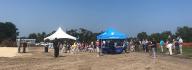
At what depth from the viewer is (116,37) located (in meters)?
42.2

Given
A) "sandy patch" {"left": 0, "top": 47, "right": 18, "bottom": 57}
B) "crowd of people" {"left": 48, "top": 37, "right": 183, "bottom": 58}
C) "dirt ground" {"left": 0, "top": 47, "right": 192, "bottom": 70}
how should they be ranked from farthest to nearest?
"sandy patch" {"left": 0, "top": 47, "right": 18, "bottom": 57}, "crowd of people" {"left": 48, "top": 37, "right": 183, "bottom": 58}, "dirt ground" {"left": 0, "top": 47, "right": 192, "bottom": 70}

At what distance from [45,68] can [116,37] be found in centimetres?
2074

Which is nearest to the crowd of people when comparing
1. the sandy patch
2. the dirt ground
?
the dirt ground

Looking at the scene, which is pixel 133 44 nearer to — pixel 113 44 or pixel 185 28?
pixel 113 44

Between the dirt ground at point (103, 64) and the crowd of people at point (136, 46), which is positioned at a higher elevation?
the crowd of people at point (136, 46)

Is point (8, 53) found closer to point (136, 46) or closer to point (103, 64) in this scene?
point (136, 46)

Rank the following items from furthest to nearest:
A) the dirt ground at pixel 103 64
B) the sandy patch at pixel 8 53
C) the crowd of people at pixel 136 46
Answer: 1. the sandy patch at pixel 8 53
2. the crowd of people at pixel 136 46
3. the dirt ground at pixel 103 64

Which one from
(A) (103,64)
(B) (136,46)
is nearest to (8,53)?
(B) (136,46)

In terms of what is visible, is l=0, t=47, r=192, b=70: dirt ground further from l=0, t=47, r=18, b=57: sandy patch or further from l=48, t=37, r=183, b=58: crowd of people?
l=0, t=47, r=18, b=57: sandy patch

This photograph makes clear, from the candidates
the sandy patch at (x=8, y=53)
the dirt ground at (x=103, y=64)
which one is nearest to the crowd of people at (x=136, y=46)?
the dirt ground at (x=103, y=64)

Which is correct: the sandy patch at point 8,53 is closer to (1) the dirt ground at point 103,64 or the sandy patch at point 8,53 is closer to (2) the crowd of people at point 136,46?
(2) the crowd of people at point 136,46

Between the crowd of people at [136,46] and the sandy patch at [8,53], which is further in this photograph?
the sandy patch at [8,53]

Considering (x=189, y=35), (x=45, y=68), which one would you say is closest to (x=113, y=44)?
(x=45, y=68)

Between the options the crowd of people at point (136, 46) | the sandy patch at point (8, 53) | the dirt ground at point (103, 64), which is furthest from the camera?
the sandy patch at point (8, 53)
